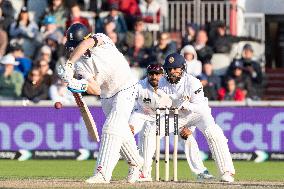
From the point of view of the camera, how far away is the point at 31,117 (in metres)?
21.4

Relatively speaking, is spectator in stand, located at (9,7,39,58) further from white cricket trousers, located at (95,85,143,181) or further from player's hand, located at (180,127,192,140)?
white cricket trousers, located at (95,85,143,181)

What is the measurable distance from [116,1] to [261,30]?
3.30 metres

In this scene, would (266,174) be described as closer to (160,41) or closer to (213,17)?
(160,41)

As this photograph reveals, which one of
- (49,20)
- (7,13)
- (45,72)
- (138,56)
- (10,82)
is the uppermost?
(7,13)

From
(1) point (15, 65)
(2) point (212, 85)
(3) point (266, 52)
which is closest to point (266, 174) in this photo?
(2) point (212, 85)

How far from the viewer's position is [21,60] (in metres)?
23.4

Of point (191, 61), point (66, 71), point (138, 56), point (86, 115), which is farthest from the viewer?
point (138, 56)

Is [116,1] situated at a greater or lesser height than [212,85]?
greater

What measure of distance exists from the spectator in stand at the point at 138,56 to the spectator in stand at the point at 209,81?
4.19 ft

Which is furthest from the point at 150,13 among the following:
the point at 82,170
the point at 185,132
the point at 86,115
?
the point at 86,115

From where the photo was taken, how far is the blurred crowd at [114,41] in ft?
74.3

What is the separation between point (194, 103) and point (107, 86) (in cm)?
174

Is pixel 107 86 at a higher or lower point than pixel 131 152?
higher

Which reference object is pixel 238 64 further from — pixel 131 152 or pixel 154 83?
pixel 131 152
